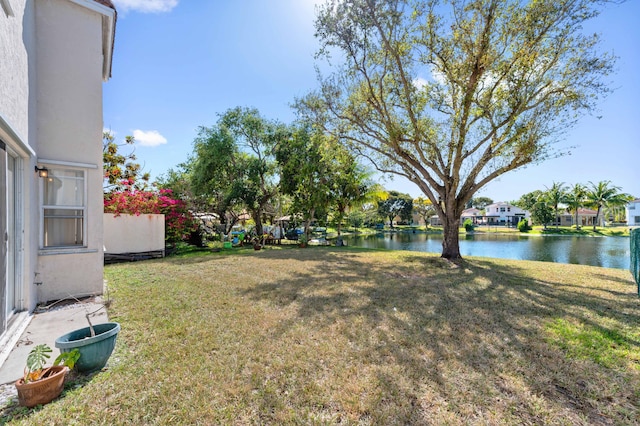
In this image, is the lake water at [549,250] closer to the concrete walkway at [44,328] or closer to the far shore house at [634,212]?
the concrete walkway at [44,328]

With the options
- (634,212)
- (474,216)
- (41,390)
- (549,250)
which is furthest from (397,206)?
(41,390)

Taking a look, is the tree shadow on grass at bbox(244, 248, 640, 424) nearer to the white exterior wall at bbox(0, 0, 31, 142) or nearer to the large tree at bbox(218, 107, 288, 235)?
the white exterior wall at bbox(0, 0, 31, 142)

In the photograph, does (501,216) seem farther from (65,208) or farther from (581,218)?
(65,208)

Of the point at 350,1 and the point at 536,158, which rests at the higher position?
the point at 350,1

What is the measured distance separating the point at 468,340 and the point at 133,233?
1175cm

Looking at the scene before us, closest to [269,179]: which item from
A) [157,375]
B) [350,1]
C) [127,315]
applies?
[350,1]

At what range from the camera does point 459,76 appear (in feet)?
31.4

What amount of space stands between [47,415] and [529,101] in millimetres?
12841

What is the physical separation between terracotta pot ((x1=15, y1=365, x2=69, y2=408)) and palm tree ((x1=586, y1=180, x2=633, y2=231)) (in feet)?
196

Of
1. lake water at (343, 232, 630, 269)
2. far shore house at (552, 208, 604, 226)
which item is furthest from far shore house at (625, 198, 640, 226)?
lake water at (343, 232, 630, 269)

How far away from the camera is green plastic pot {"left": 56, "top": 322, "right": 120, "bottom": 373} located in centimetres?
267

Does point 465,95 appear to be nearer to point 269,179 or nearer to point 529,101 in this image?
point 529,101

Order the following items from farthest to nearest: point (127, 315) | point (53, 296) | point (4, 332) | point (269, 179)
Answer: point (269, 179) < point (53, 296) < point (127, 315) < point (4, 332)

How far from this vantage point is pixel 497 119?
959 cm
